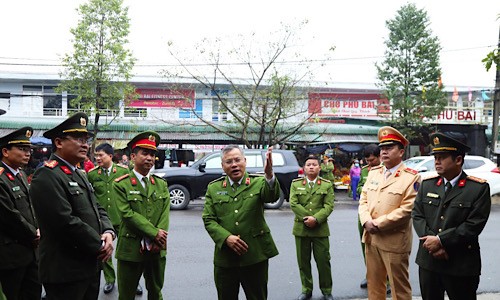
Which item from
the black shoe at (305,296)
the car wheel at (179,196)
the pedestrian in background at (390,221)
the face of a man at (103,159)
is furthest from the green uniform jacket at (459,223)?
the car wheel at (179,196)

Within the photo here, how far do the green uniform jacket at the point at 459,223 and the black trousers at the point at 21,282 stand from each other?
3539 mm

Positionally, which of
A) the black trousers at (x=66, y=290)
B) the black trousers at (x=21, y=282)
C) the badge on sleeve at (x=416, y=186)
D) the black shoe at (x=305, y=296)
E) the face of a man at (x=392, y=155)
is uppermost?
the face of a man at (x=392, y=155)

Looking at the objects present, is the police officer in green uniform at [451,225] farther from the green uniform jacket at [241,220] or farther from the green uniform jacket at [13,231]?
the green uniform jacket at [13,231]

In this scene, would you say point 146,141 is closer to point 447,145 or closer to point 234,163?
point 234,163

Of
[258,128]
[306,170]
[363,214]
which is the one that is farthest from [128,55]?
[363,214]

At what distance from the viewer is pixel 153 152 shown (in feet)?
15.6

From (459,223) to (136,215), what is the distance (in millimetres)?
2850

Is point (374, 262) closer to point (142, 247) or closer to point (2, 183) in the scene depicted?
point (142, 247)

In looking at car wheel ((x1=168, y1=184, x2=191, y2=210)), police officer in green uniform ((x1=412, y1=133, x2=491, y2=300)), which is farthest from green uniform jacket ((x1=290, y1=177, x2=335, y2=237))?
car wheel ((x1=168, y1=184, x2=191, y2=210))

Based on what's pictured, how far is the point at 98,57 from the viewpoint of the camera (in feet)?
65.1

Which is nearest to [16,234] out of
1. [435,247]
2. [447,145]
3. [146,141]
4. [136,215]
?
[136,215]

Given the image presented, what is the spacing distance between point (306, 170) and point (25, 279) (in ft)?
11.3

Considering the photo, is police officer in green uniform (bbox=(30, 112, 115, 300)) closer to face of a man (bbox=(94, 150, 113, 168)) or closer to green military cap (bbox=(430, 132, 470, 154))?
face of a man (bbox=(94, 150, 113, 168))

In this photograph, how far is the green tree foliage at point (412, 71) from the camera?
2503 cm
